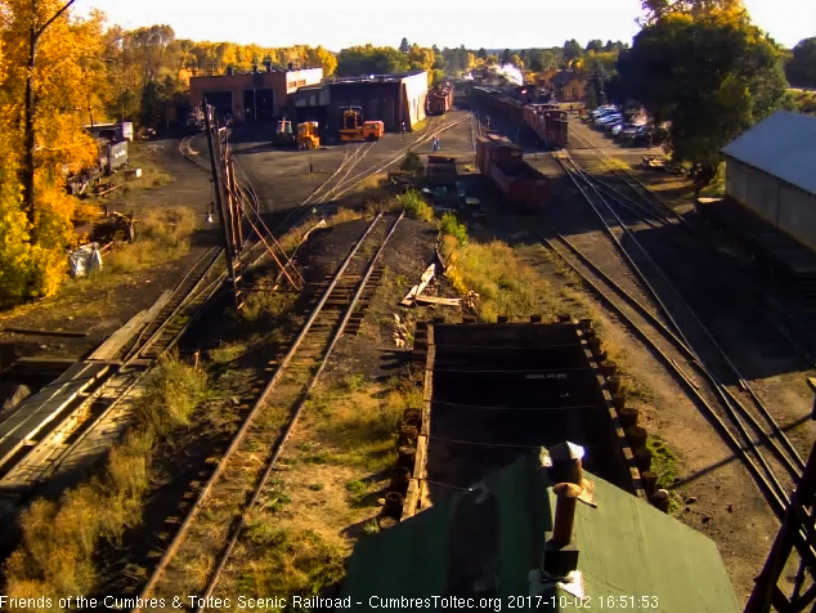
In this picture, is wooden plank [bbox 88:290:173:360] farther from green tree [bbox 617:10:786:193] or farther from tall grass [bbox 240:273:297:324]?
green tree [bbox 617:10:786:193]

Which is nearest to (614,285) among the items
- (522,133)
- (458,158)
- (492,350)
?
(492,350)

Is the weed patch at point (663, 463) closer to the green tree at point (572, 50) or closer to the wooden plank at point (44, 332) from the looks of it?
the wooden plank at point (44, 332)

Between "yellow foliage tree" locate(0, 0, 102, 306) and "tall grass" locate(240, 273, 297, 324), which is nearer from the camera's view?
"tall grass" locate(240, 273, 297, 324)

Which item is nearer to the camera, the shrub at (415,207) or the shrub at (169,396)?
the shrub at (169,396)

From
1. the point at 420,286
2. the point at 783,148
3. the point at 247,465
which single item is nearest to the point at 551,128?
the point at 783,148

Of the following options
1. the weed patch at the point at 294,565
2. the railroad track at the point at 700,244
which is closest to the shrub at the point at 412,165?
the railroad track at the point at 700,244

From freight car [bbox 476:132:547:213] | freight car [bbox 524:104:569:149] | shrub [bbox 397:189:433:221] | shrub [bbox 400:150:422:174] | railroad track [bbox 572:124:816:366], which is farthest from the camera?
freight car [bbox 524:104:569:149]

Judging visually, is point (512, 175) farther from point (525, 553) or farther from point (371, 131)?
point (525, 553)

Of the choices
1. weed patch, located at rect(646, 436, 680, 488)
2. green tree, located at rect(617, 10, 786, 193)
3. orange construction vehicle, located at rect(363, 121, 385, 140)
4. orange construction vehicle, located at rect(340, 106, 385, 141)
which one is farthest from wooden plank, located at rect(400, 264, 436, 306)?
orange construction vehicle, located at rect(363, 121, 385, 140)
